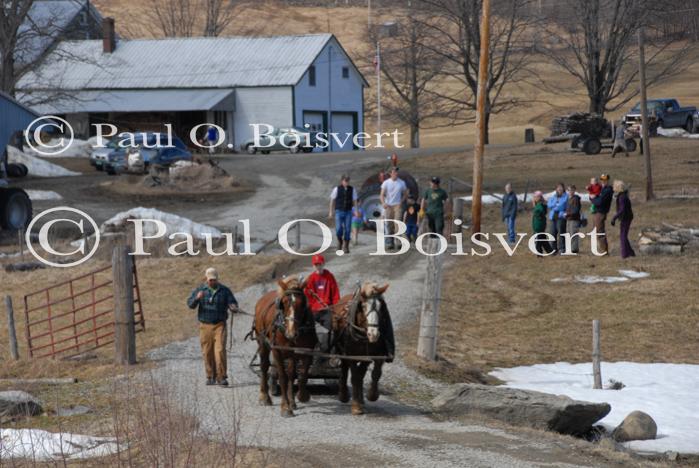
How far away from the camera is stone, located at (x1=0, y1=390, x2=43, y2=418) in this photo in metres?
14.1

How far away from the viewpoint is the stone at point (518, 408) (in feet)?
47.8

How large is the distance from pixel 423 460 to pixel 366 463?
0.62 m

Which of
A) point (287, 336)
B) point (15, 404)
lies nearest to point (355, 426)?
point (287, 336)

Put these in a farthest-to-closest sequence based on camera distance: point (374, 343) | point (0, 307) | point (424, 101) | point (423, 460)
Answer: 1. point (424, 101)
2. point (0, 307)
3. point (374, 343)
4. point (423, 460)

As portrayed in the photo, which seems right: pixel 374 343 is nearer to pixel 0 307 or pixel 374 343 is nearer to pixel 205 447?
pixel 205 447

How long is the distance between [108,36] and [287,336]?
59.9 m

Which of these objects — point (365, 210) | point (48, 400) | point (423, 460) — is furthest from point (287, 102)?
point (423, 460)

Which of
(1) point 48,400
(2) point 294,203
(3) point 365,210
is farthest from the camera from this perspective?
(2) point 294,203

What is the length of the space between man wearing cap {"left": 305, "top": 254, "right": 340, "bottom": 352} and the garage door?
5239cm

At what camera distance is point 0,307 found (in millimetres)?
26328

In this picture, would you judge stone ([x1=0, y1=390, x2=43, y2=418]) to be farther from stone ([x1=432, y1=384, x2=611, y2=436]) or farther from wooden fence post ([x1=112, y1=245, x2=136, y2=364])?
stone ([x1=432, y1=384, x2=611, y2=436])

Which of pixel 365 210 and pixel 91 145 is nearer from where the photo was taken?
pixel 365 210

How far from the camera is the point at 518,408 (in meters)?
14.6

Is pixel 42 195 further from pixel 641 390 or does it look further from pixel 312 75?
pixel 641 390
